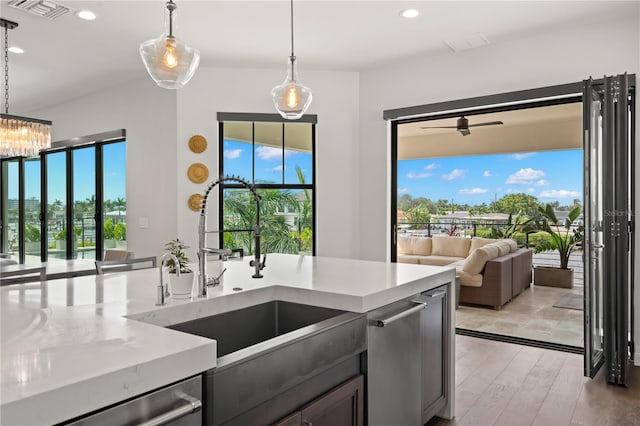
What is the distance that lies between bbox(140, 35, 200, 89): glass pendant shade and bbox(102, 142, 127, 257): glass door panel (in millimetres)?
4015

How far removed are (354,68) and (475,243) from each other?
3941 mm

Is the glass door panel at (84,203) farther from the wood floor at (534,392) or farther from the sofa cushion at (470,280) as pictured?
the wood floor at (534,392)

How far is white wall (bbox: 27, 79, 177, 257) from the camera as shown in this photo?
5039mm

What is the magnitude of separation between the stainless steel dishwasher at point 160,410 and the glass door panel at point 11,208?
817 centimetres

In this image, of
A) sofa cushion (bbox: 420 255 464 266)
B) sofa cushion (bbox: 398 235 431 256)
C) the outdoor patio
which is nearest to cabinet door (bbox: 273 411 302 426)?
the outdoor patio

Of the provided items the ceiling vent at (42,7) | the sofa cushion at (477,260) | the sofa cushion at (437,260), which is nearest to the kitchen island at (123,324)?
the ceiling vent at (42,7)

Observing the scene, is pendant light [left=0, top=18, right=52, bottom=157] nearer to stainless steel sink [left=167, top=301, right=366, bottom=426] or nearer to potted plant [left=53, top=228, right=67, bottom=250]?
potted plant [left=53, top=228, right=67, bottom=250]

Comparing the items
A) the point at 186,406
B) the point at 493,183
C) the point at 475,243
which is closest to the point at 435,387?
the point at 186,406

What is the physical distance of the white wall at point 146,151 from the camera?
16.5 ft

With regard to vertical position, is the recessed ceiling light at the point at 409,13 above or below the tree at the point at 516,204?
above

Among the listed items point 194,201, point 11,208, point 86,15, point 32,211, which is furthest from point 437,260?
point 11,208

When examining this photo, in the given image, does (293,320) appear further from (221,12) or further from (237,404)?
(221,12)

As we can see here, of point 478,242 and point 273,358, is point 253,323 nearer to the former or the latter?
point 273,358

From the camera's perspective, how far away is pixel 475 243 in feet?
24.9
